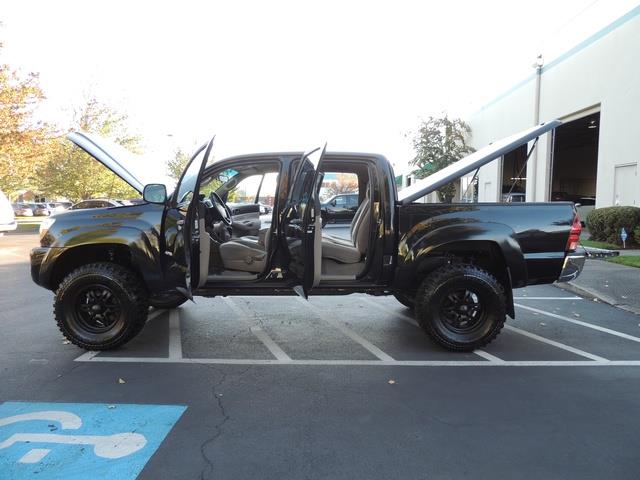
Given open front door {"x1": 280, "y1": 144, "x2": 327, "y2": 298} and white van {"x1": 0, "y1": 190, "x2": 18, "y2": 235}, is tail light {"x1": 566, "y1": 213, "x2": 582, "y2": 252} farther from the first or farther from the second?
white van {"x1": 0, "y1": 190, "x2": 18, "y2": 235}

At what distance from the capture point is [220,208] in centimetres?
566

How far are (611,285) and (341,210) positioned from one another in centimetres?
515

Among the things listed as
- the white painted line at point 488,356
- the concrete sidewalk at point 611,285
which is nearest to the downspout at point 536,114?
the concrete sidewalk at point 611,285

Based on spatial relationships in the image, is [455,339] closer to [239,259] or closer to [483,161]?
[483,161]

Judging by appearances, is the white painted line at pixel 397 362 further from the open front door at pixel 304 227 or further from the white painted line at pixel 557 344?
the open front door at pixel 304 227

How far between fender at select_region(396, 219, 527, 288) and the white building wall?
1152 centimetres

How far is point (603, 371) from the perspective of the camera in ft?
14.9

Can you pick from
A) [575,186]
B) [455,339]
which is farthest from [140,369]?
[575,186]

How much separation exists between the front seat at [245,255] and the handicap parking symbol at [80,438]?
1889 millimetres

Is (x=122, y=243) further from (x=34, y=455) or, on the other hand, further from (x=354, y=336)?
(x=354, y=336)

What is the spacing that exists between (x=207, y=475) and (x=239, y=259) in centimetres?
280

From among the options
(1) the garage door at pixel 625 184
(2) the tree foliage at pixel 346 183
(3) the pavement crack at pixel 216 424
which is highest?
(1) the garage door at pixel 625 184

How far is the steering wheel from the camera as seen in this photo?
219 inches

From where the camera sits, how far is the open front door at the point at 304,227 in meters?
4.75
